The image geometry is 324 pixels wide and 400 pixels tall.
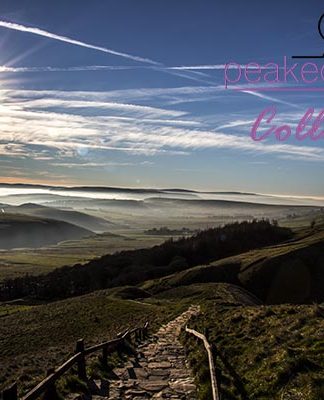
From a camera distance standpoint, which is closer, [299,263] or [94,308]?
[94,308]

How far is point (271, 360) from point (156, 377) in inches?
165

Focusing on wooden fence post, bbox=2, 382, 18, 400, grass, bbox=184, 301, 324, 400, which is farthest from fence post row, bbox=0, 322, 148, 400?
grass, bbox=184, 301, 324, 400

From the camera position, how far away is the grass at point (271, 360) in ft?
36.7

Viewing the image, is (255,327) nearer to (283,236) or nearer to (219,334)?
(219,334)

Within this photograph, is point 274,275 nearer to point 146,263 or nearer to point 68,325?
point 68,325

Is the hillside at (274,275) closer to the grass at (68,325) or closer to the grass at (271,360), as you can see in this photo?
the grass at (68,325)

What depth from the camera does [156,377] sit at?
48.7 feet

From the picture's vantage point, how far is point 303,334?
51.3ft

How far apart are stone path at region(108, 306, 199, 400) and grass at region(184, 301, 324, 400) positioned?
527mm

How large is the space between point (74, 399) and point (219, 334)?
11.0 m

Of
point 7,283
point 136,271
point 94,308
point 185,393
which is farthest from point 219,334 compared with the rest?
point 7,283

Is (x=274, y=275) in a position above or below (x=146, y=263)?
above

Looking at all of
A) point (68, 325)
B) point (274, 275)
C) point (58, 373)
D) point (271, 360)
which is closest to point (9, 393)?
point (58, 373)

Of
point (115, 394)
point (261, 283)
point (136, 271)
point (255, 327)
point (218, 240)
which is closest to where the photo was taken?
point (115, 394)
